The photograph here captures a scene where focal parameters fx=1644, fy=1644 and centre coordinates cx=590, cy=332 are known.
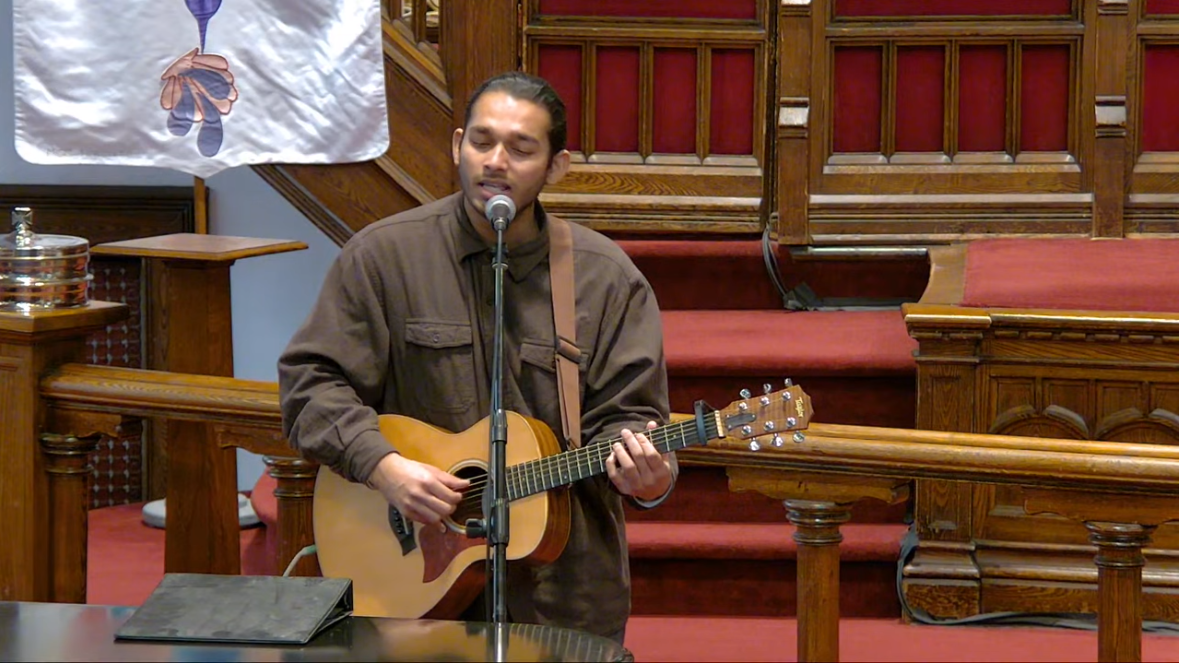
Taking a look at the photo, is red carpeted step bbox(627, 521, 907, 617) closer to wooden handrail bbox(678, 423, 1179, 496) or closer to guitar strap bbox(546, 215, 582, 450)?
wooden handrail bbox(678, 423, 1179, 496)

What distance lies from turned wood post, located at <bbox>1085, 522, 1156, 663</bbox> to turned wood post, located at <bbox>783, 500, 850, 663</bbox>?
444 millimetres

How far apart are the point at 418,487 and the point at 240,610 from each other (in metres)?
0.40

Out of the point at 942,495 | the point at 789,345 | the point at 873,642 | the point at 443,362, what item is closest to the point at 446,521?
the point at 443,362

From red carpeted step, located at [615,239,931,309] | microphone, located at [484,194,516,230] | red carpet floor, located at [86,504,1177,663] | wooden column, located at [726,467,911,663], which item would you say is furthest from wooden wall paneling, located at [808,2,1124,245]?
microphone, located at [484,194,516,230]

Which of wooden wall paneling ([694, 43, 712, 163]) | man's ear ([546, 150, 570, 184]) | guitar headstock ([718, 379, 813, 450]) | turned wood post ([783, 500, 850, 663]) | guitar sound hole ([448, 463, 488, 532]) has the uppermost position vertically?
wooden wall paneling ([694, 43, 712, 163])

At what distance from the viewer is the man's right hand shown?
2607 mm

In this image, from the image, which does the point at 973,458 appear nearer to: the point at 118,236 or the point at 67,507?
the point at 67,507

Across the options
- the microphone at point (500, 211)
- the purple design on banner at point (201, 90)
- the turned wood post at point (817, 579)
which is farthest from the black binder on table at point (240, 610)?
the purple design on banner at point (201, 90)

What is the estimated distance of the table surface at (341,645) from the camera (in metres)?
2.13

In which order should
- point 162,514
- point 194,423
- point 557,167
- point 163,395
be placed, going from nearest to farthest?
1. point 557,167
2. point 163,395
3. point 194,423
4. point 162,514

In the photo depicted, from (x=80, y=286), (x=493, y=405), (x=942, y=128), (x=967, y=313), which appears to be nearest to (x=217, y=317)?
(x=80, y=286)

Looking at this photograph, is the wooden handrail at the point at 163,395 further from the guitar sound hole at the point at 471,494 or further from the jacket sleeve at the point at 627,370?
the jacket sleeve at the point at 627,370

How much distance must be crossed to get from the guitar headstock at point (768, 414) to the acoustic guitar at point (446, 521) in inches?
1.1

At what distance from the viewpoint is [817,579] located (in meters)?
2.90
